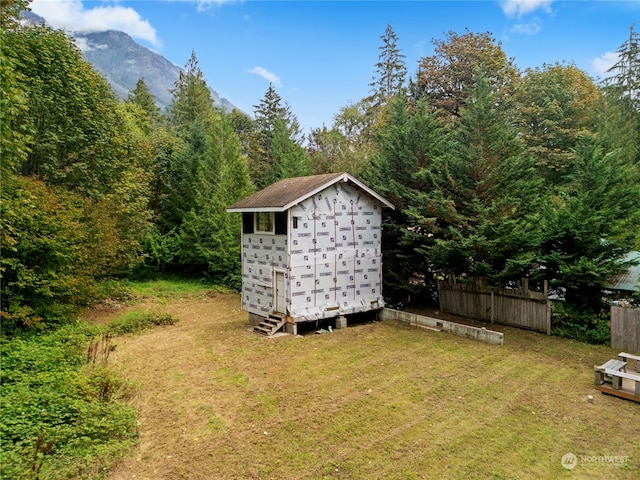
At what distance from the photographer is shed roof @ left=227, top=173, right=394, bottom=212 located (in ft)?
42.7

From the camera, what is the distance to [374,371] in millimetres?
9680

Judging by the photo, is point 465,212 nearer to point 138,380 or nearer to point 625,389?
point 625,389

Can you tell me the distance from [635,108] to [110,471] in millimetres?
39468

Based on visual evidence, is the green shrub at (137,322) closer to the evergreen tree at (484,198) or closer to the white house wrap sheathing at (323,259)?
the white house wrap sheathing at (323,259)

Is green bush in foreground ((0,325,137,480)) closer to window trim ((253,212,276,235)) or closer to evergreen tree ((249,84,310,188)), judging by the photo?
window trim ((253,212,276,235))

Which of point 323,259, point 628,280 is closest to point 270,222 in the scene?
point 323,259

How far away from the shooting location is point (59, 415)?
6.47 metres

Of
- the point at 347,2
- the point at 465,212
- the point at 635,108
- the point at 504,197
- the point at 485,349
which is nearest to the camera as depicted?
the point at 485,349

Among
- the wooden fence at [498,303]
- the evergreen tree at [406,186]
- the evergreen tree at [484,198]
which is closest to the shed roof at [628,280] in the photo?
the wooden fence at [498,303]

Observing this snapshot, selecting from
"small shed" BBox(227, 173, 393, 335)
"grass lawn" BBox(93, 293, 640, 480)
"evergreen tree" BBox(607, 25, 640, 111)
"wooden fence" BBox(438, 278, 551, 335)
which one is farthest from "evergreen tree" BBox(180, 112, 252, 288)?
"evergreen tree" BBox(607, 25, 640, 111)

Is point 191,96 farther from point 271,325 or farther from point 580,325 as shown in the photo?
point 580,325

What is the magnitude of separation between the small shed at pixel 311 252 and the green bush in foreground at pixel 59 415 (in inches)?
230

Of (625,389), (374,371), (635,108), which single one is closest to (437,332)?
(374,371)

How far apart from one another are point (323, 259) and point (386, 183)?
530 cm
